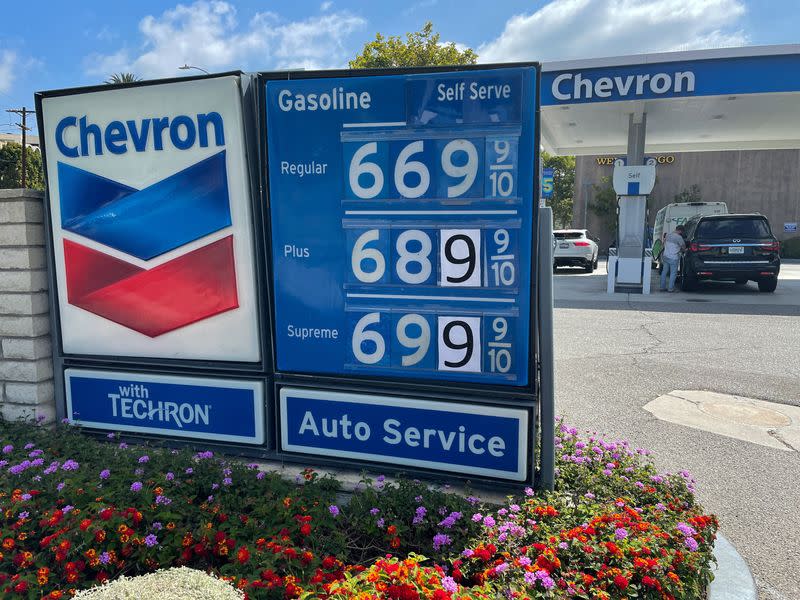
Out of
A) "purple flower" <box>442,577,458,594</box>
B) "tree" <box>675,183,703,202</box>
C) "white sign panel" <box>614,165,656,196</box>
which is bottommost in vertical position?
"purple flower" <box>442,577,458,594</box>

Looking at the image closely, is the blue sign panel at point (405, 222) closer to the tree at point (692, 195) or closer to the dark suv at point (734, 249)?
the dark suv at point (734, 249)

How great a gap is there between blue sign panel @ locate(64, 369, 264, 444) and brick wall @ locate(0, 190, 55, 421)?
216 millimetres

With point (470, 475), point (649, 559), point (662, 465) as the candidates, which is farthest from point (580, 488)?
point (662, 465)

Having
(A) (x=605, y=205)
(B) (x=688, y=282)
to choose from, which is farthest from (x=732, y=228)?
(A) (x=605, y=205)

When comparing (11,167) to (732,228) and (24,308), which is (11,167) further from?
(24,308)

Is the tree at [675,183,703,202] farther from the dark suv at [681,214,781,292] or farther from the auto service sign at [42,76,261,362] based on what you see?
the auto service sign at [42,76,261,362]

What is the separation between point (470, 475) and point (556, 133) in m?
17.8

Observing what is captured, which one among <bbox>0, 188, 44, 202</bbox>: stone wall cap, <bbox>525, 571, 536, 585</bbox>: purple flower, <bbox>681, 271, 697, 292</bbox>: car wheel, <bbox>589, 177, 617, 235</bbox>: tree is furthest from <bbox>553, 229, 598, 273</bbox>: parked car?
<bbox>589, 177, 617, 235</bbox>: tree

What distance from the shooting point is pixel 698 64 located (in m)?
13.4

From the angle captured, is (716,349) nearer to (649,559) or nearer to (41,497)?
(649,559)

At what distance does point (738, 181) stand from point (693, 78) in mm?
29773

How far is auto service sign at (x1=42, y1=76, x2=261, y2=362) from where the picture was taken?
3.82 m

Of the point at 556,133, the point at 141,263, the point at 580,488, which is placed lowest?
the point at 580,488

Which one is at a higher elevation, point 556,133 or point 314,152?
point 556,133
